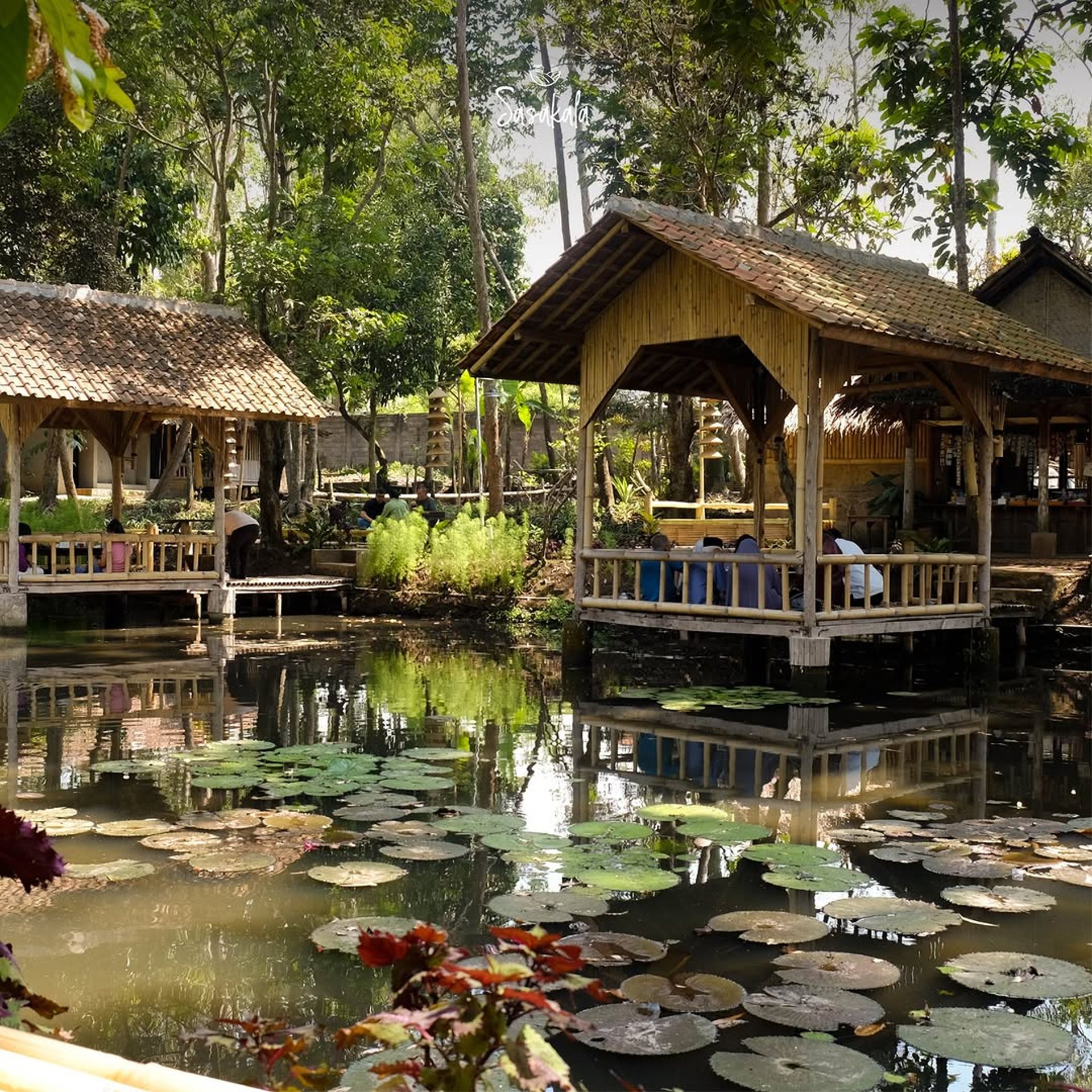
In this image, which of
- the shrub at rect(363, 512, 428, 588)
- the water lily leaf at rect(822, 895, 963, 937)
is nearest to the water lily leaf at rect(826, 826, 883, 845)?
the water lily leaf at rect(822, 895, 963, 937)

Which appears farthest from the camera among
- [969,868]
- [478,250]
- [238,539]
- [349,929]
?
[478,250]

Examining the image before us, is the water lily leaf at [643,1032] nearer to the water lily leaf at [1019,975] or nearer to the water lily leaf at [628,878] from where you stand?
the water lily leaf at [1019,975]

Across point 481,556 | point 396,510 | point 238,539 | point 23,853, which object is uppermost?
point 396,510

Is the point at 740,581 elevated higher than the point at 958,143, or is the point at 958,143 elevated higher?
the point at 958,143

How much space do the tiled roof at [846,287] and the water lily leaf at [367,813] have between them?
21.3ft

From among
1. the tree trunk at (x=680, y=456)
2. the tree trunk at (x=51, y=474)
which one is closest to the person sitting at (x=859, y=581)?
the tree trunk at (x=680, y=456)

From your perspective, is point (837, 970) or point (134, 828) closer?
point (837, 970)

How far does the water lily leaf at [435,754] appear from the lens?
8781 mm

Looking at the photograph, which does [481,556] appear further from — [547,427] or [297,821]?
[297,821]

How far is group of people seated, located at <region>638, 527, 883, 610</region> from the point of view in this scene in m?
12.7

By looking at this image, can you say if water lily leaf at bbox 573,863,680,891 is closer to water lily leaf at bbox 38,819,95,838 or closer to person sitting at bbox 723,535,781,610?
water lily leaf at bbox 38,819,95,838

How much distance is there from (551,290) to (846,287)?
3.07m

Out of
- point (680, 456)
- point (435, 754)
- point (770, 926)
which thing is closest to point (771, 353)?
point (435, 754)

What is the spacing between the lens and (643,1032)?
3965 millimetres
